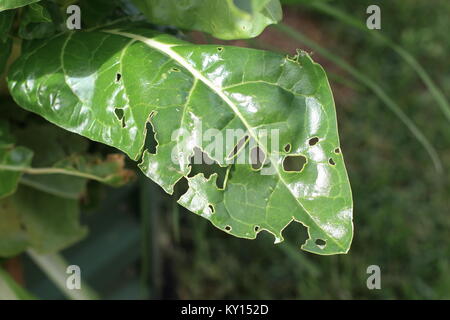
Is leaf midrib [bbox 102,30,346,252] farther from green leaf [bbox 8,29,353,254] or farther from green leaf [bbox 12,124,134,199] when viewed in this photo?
green leaf [bbox 12,124,134,199]

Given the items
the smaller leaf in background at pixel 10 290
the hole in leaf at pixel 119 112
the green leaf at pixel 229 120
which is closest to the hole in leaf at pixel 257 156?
the green leaf at pixel 229 120

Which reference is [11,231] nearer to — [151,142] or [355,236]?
[151,142]

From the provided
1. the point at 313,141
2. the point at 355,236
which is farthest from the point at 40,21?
the point at 355,236

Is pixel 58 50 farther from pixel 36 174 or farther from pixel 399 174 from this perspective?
pixel 399 174

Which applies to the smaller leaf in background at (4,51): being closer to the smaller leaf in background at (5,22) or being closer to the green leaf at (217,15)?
the smaller leaf in background at (5,22)

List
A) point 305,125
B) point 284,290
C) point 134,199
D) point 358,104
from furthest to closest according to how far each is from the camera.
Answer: point 358,104 → point 284,290 → point 134,199 → point 305,125

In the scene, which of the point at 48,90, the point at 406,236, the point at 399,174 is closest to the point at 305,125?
the point at 48,90

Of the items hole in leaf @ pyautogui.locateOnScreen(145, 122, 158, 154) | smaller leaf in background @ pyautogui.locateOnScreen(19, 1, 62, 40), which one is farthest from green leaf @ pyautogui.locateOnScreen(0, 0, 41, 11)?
hole in leaf @ pyautogui.locateOnScreen(145, 122, 158, 154)
